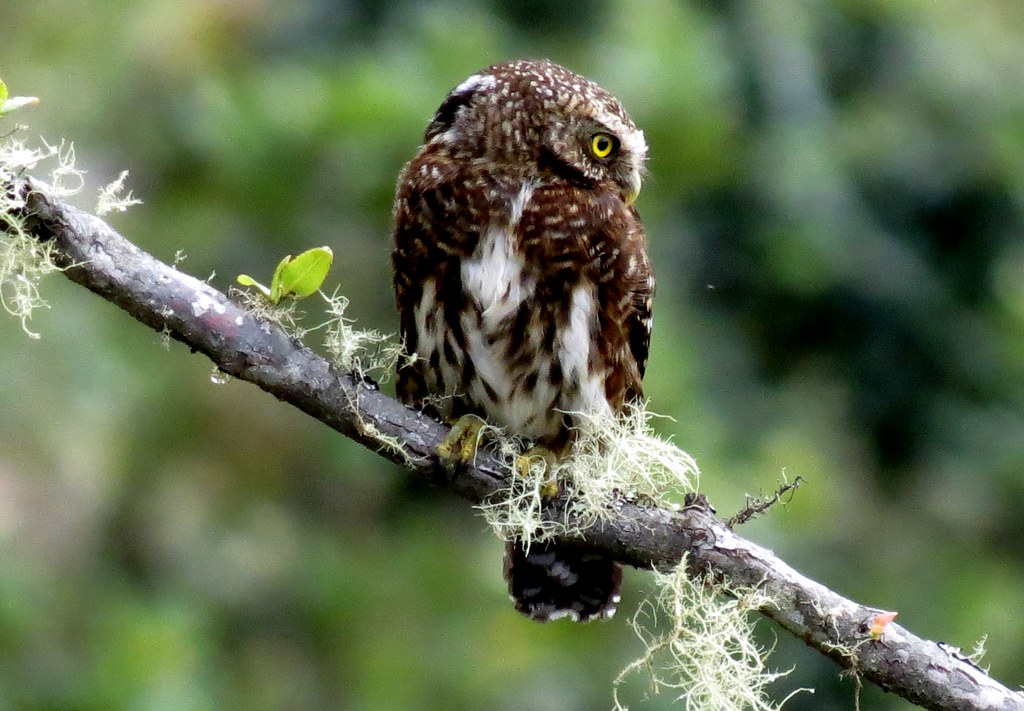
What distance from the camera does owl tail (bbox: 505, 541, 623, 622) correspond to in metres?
3.77

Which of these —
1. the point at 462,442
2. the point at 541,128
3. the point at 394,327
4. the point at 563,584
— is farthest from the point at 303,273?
the point at 394,327

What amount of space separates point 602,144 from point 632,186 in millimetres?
132

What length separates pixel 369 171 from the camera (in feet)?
16.6

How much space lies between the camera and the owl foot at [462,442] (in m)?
2.95

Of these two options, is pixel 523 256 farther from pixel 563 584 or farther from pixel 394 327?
pixel 394 327

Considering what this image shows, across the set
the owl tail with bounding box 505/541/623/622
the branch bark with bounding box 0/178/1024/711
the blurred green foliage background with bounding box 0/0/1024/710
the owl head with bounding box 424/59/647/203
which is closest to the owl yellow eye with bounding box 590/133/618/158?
the owl head with bounding box 424/59/647/203

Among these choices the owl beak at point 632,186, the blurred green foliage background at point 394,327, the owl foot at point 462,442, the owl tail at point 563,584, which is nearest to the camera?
the owl foot at point 462,442

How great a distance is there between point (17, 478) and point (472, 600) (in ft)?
5.37

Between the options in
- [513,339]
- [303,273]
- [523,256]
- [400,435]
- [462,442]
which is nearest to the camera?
[303,273]

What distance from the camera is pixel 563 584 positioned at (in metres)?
3.79

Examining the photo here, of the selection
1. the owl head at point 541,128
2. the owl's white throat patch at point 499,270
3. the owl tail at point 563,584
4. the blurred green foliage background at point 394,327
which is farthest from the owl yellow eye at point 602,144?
the blurred green foliage background at point 394,327

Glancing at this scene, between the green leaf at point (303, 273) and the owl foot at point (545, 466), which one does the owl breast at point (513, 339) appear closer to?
the owl foot at point (545, 466)

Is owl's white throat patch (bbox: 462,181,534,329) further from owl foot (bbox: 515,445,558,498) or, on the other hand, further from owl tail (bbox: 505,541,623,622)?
owl tail (bbox: 505,541,623,622)

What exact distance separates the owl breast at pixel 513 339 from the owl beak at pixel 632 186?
31 centimetres
